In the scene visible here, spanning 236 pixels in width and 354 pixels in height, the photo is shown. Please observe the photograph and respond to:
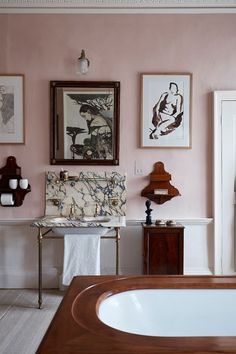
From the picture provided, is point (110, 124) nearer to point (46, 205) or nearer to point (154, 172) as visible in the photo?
point (154, 172)

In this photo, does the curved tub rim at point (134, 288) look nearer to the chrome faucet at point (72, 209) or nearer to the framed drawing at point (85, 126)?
the chrome faucet at point (72, 209)

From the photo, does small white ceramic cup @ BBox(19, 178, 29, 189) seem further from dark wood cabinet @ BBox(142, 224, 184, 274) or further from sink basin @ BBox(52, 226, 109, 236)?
dark wood cabinet @ BBox(142, 224, 184, 274)

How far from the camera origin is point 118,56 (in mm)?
4035

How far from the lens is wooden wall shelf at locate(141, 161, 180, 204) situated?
4.01 meters

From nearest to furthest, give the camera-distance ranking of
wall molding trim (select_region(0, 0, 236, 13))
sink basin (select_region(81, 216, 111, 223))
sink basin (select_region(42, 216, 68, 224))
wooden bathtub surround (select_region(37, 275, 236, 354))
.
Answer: wooden bathtub surround (select_region(37, 275, 236, 354)) → sink basin (select_region(42, 216, 68, 224)) → sink basin (select_region(81, 216, 111, 223)) → wall molding trim (select_region(0, 0, 236, 13))

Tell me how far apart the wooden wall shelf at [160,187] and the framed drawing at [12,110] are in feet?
4.60

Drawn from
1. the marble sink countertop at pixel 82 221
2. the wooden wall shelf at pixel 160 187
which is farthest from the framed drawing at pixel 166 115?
the marble sink countertop at pixel 82 221

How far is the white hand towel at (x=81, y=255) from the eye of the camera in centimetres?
355

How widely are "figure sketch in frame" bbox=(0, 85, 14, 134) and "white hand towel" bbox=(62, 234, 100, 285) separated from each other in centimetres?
134

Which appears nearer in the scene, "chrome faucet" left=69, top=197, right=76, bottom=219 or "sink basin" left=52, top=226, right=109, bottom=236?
"sink basin" left=52, top=226, right=109, bottom=236

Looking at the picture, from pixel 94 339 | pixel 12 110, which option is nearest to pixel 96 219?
pixel 12 110

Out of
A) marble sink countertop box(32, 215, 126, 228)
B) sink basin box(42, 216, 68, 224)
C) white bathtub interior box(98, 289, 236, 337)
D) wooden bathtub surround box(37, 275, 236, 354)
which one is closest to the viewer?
wooden bathtub surround box(37, 275, 236, 354)

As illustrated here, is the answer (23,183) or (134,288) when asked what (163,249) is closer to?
(23,183)

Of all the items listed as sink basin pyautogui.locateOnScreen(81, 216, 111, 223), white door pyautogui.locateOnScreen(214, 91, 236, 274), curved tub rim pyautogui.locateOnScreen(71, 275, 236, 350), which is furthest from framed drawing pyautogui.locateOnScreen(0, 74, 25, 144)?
curved tub rim pyautogui.locateOnScreen(71, 275, 236, 350)
